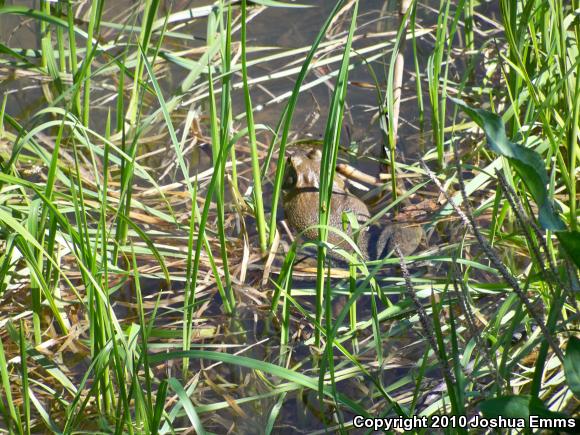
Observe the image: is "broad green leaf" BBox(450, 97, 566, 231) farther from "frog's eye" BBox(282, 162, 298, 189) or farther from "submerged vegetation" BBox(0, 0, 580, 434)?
"frog's eye" BBox(282, 162, 298, 189)

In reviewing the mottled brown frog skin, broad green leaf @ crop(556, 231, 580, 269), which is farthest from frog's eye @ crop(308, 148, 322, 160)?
broad green leaf @ crop(556, 231, 580, 269)

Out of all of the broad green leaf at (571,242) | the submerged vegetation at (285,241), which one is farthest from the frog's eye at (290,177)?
the broad green leaf at (571,242)

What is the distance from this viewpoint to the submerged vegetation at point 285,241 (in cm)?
215

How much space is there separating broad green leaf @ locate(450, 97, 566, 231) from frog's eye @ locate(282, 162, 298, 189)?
2883 mm

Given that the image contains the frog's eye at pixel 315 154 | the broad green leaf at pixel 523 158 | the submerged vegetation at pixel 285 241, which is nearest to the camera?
the broad green leaf at pixel 523 158

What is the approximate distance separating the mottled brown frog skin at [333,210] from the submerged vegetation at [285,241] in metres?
0.10

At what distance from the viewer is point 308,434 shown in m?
2.57

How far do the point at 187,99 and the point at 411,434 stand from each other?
2607 mm

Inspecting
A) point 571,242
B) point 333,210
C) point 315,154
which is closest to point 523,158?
point 571,242

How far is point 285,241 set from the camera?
3.84 m

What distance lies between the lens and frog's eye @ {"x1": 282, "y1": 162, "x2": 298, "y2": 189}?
4465 millimetres

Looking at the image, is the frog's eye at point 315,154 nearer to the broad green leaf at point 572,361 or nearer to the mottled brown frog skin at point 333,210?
the mottled brown frog skin at point 333,210

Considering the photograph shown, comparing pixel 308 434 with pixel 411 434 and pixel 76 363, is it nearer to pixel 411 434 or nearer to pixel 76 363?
pixel 411 434

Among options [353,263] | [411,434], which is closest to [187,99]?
[353,263]
